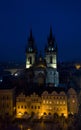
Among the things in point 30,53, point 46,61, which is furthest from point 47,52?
point 30,53

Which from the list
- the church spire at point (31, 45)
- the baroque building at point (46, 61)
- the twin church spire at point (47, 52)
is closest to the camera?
the baroque building at point (46, 61)

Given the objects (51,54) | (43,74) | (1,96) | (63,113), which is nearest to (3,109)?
(1,96)

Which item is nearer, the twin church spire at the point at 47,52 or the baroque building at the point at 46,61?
the baroque building at the point at 46,61

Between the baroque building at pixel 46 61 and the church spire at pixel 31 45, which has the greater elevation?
the church spire at pixel 31 45

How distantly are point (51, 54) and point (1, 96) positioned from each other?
67.0ft

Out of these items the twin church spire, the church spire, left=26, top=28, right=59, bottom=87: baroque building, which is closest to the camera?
left=26, top=28, right=59, bottom=87: baroque building

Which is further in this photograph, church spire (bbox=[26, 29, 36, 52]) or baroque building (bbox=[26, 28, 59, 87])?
church spire (bbox=[26, 29, 36, 52])

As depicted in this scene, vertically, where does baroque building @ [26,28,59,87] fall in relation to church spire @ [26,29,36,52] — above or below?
below

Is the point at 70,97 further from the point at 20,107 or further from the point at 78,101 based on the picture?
the point at 20,107

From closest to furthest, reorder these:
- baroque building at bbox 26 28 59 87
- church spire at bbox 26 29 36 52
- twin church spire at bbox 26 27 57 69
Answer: baroque building at bbox 26 28 59 87
twin church spire at bbox 26 27 57 69
church spire at bbox 26 29 36 52

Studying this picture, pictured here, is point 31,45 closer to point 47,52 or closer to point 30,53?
point 30,53

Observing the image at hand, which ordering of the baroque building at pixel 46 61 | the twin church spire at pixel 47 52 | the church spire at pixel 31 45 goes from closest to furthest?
the baroque building at pixel 46 61 < the twin church spire at pixel 47 52 < the church spire at pixel 31 45

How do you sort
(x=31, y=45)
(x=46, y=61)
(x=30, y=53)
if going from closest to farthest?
1. (x=46, y=61)
2. (x=31, y=45)
3. (x=30, y=53)

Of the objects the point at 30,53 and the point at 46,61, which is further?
the point at 30,53
